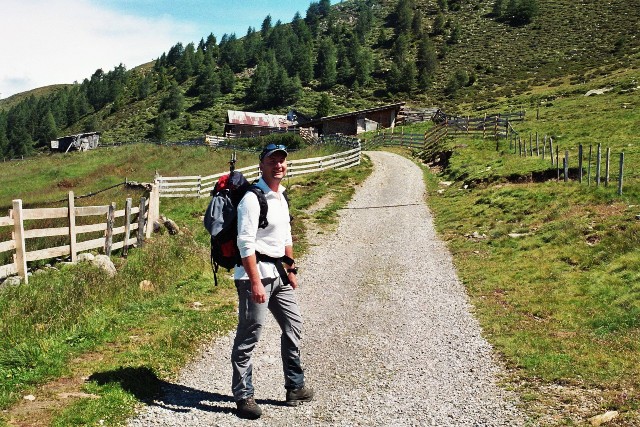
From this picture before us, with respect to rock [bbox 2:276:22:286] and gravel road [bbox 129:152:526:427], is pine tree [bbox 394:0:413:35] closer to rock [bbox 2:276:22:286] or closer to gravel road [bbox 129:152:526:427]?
gravel road [bbox 129:152:526:427]

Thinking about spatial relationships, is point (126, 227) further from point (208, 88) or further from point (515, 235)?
point (208, 88)

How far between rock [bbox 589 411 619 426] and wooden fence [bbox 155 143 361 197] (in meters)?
19.6

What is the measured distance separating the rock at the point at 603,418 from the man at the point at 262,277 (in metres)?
2.91

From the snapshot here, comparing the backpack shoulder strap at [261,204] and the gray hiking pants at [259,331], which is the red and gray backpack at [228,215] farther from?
the gray hiking pants at [259,331]

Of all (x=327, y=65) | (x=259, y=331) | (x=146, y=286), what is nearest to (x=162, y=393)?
(x=259, y=331)

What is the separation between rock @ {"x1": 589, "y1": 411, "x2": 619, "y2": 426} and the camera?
5102 mm

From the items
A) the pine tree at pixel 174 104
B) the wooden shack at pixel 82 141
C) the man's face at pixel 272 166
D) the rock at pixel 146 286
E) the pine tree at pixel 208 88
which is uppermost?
the pine tree at pixel 208 88

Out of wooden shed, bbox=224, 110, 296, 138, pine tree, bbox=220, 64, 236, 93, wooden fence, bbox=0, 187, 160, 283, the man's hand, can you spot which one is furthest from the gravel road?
pine tree, bbox=220, 64, 236, 93

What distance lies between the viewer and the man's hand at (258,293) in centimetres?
503

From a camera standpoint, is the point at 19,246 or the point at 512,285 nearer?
the point at 19,246

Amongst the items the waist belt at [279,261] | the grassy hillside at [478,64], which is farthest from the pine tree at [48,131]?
the waist belt at [279,261]

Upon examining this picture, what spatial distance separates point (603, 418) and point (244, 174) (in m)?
26.2

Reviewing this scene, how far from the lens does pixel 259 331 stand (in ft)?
17.5

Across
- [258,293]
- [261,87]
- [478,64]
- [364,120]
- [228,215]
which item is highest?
[478,64]
